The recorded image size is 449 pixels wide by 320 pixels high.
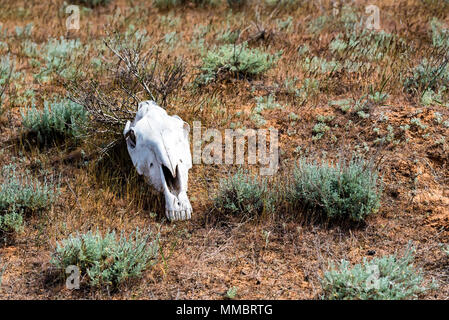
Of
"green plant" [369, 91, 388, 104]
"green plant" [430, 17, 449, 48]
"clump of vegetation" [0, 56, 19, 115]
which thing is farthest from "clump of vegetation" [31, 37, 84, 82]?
"green plant" [430, 17, 449, 48]

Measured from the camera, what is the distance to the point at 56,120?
20.5 feet

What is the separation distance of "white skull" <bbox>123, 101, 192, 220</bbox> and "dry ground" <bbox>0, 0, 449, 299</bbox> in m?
0.19

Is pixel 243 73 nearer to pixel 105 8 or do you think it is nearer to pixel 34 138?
pixel 34 138

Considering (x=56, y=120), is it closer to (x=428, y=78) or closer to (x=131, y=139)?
(x=131, y=139)

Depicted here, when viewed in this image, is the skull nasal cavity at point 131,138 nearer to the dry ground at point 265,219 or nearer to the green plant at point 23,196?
the dry ground at point 265,219

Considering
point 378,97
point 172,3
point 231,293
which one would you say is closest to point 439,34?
point 378,97

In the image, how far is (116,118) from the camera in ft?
19.6

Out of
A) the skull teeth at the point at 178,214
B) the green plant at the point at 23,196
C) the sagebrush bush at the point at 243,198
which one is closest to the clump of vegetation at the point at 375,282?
the sagebrush bush at the point at 243,198

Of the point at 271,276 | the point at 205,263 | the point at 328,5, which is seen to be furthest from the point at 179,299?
the point at 328,5

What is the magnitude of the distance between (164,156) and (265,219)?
1.14 metres

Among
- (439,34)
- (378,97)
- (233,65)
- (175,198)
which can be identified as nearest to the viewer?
(175,198)

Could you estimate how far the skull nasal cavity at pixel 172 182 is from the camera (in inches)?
203

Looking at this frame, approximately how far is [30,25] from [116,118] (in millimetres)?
4001

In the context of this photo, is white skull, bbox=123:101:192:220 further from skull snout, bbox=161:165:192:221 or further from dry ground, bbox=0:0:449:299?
dry ground, bbox=0:0:449:299
